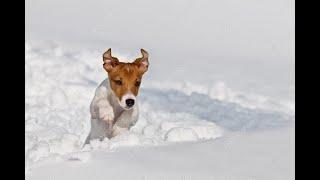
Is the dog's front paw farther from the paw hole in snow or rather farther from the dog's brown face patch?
the paw hole in snow

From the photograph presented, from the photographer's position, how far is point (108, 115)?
5.52 m

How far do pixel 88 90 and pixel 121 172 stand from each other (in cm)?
273

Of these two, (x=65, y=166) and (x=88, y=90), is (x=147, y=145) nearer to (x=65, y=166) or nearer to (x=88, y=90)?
(x=65, y=166)

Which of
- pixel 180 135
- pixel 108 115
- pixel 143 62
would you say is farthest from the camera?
pixel 108 115

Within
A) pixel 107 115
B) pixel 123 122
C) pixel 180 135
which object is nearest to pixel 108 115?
pixel 107 115

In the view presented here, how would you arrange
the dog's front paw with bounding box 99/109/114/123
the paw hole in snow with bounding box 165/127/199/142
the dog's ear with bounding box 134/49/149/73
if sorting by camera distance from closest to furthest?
the paw hole in snow with bounding box 165/127/199/142 < the dog's ear with bounding box 134/49/149/73 < the dog's front paw with bounding box 99/109/114/123

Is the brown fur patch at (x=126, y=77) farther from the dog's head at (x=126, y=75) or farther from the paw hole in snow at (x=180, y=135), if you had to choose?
the paw hole in snow at (x=180, y=135)

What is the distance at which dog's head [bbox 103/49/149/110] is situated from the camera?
5.35 m

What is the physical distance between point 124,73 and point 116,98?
0.68ft

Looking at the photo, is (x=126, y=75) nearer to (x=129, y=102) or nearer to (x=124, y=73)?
(x=124, y=73)

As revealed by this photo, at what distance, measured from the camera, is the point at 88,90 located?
22.2 feet

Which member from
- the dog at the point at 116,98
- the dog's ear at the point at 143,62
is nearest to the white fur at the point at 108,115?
the dog at the point at 116,98

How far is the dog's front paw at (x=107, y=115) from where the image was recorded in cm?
551

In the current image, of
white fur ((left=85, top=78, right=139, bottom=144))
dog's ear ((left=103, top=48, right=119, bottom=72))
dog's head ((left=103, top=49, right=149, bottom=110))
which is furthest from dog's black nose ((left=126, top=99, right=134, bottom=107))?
dog's ear ((left=103, top=48, right=119, bottom=72))
